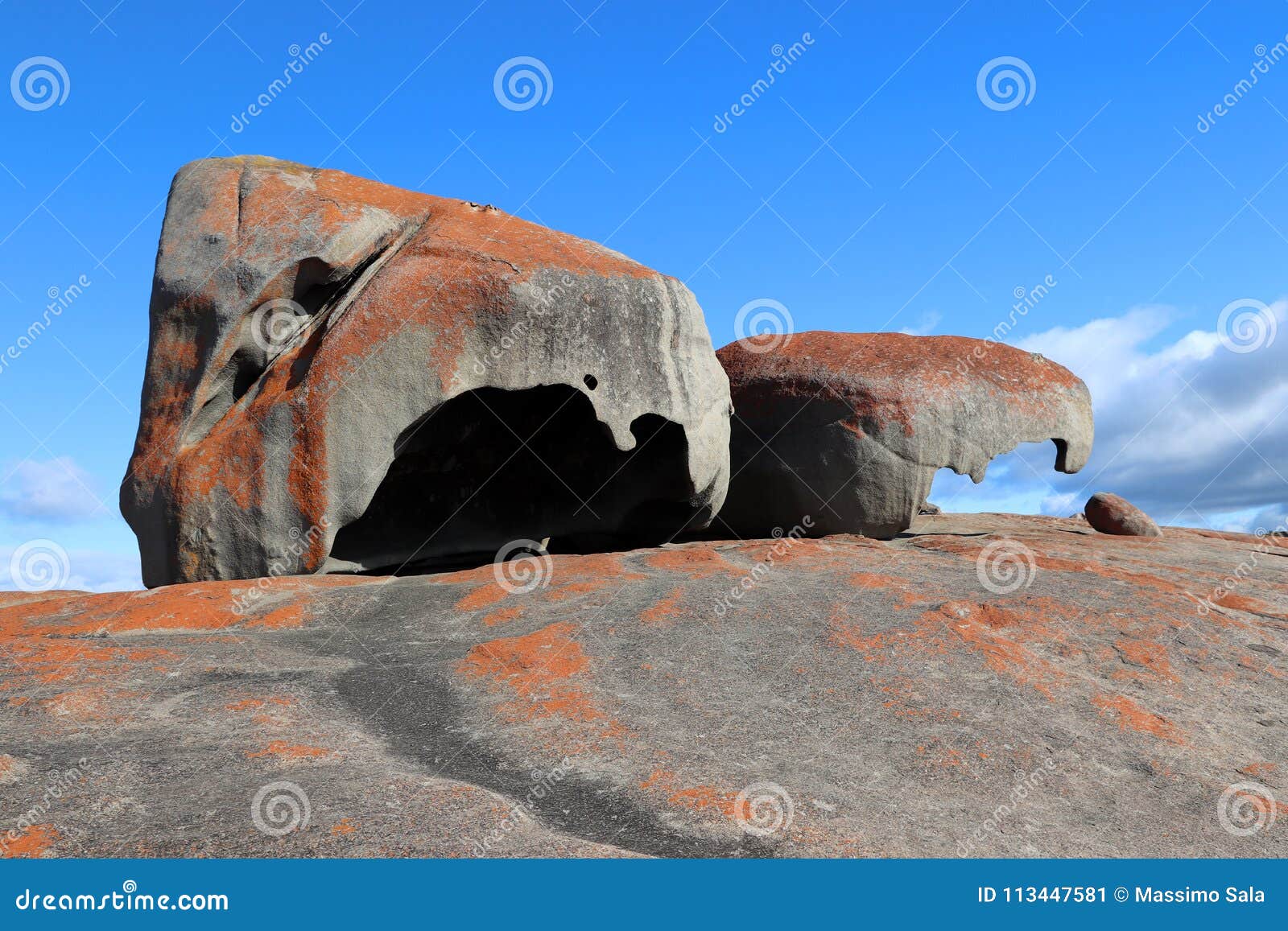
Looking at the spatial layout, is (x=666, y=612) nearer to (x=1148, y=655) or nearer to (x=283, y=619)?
(x=283, y=619)

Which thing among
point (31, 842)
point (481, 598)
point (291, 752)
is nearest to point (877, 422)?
point (481, 598)

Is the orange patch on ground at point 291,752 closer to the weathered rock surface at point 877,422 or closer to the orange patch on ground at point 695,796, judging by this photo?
the orange patch on ground at point 695,796

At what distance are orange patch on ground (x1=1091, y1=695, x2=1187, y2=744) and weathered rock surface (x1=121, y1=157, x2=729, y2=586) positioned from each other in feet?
15.6

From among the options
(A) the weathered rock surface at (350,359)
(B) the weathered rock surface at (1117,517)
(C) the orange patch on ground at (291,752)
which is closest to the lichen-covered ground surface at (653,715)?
(C) the orange patch on ground at (291,752)

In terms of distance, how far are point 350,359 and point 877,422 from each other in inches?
220

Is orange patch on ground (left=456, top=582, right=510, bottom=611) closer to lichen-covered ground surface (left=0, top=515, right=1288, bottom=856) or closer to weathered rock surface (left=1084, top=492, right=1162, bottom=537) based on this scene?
lichen-covered ground surface (left=0, top=515, right=1288, bottom=856)

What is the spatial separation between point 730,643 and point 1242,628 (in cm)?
377

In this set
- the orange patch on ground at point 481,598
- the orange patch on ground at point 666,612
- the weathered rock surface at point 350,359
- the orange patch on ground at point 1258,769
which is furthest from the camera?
the weathered rock surface at point 350,359

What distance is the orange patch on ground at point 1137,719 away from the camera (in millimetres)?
5691

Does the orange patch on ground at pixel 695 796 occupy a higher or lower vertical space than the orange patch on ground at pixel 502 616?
lower

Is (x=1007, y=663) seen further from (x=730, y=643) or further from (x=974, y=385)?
(x=974, y=385)

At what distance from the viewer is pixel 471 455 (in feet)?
38.4

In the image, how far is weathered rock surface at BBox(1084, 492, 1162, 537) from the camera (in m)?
13.4

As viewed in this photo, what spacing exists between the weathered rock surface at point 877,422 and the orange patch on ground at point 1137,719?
215 inches
